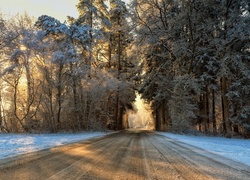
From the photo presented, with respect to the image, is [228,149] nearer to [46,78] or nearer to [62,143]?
[62,143]

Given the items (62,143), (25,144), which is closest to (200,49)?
(62,143)

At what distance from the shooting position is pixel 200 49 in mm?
18297

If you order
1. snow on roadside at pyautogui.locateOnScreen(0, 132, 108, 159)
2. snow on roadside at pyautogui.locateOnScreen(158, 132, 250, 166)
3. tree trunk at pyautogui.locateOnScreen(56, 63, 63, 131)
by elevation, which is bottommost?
snow on roadside at pyautogui.locateOnScreen(158, 132, 250, 166)

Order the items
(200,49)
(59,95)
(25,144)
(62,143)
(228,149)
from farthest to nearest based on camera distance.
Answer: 1. (200,49)
2. (59,95)
3. (62,143)
4. (25,144)
5. (228,149)

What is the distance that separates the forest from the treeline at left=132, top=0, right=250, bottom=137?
0.08 m

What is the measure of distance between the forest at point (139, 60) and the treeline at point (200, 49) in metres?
0.08

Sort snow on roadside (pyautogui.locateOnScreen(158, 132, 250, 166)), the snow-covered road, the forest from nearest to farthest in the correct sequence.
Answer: snow on roadside (pyautogui.locateOnScreen(158, 132, 250, 166)), the snow-covered road, the forest

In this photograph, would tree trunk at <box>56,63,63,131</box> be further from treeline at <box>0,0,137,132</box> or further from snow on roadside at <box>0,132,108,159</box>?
snow on roadside at <box>0,132,108,159</box>

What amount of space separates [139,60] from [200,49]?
283 inches

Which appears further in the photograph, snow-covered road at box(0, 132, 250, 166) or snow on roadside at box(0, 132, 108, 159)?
snow on roadside at box(0, 132, 108, 159)

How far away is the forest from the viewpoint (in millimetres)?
16594

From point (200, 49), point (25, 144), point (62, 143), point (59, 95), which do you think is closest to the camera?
point (25, 144)

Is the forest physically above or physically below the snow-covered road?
above

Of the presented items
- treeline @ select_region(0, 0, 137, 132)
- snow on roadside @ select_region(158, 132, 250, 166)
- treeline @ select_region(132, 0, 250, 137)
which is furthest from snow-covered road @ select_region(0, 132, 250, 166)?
treeline @ select_region(0, 0, 137, 132)
